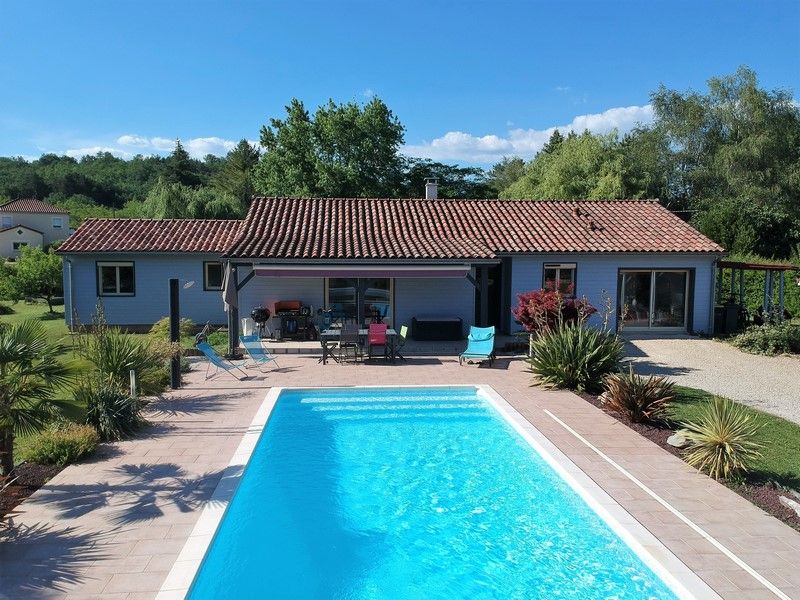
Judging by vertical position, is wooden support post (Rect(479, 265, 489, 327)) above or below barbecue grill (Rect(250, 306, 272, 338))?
above

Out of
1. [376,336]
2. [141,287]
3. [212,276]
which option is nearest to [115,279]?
[141,287]

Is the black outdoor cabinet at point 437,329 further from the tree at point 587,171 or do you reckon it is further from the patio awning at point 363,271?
the tree at point 587,171

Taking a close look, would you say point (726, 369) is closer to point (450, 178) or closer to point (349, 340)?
point (349, 340)

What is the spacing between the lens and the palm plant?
7.95m

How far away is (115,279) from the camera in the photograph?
2697cm

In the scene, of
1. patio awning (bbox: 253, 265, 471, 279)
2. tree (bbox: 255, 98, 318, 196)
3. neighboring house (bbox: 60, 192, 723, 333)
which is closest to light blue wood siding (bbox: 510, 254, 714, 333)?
neighboring house (bbox: 60, 192, 723, 333)

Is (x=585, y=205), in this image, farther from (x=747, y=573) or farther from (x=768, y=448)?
(x=747, y=573)

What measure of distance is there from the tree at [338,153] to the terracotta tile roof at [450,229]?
22.7 metres

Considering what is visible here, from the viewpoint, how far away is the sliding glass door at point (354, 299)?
24344 mm

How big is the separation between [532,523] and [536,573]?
1294mm

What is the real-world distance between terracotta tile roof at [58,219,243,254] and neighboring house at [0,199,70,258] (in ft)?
211

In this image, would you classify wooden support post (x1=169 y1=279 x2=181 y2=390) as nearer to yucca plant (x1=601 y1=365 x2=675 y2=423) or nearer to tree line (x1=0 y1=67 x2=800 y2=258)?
yucca plant (x1=601 y1=365 x2=675 y2=423)

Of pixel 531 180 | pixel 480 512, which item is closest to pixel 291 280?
pixel 480 512

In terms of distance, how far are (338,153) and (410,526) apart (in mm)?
45462
